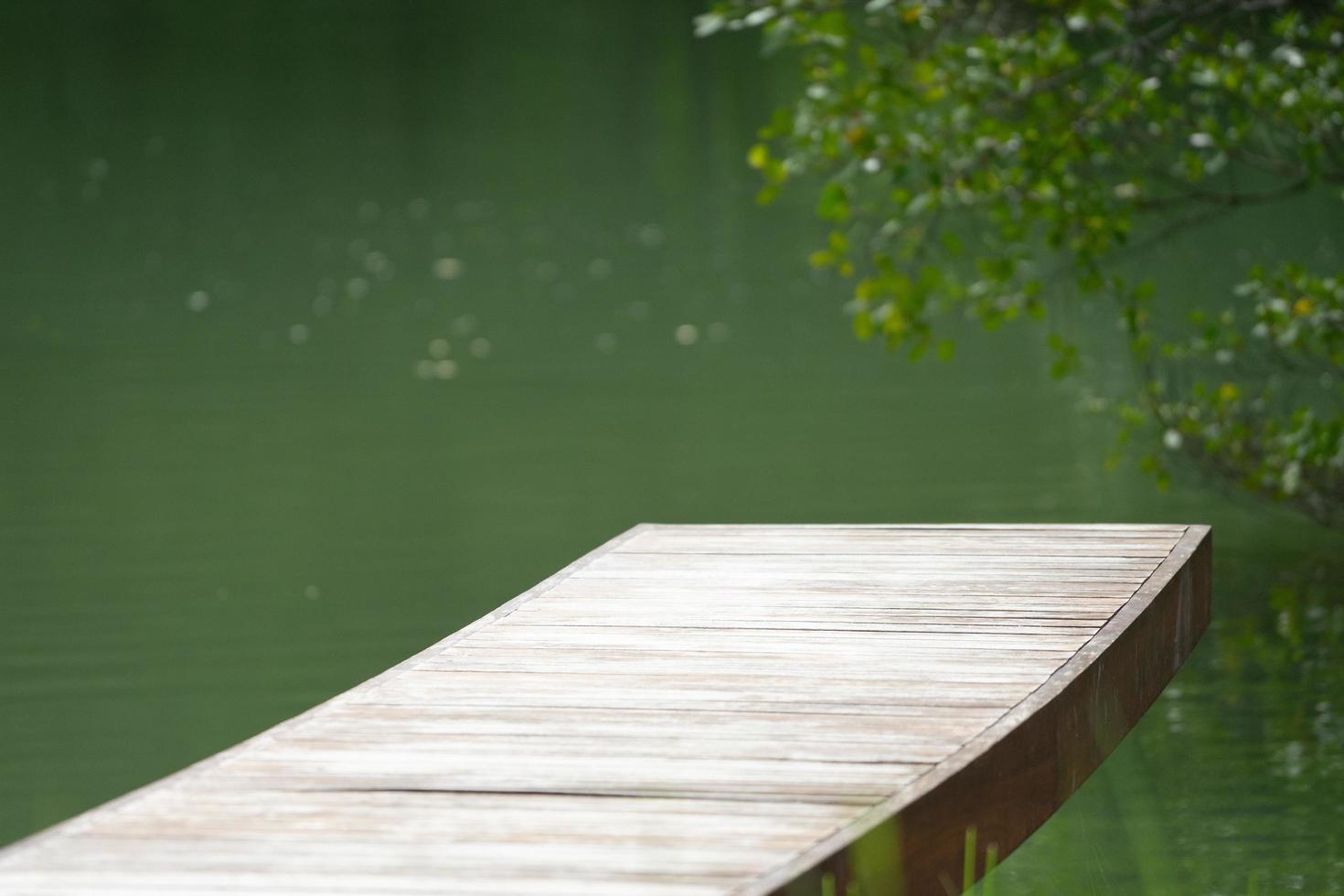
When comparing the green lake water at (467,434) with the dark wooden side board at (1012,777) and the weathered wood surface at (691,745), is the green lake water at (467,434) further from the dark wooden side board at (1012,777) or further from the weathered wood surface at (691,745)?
the weathered wood surface at (691,745)

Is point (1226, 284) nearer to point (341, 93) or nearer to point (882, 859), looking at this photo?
point (882, 859)

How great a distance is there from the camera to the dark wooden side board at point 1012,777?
2939 mm

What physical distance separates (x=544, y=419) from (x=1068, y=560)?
8.20m

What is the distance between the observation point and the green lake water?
6945mm

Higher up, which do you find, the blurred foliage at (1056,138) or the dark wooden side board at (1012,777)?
the blurred foliage at (1056,138)

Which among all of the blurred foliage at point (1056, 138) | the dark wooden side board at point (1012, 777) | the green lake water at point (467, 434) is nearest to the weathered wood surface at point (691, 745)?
the dark wooden side board at point (1012, 777)

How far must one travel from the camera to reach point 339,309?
18953 millimetres

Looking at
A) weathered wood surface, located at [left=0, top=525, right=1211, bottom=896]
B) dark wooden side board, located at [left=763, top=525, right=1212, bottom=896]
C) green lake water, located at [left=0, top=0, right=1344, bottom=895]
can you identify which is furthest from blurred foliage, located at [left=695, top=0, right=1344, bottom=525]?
dark wooden side board, located at [left=763, top=525, right=1212, bottom=896]

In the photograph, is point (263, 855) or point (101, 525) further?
point (101, 525)

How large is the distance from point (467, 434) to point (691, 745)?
9503 millimetres

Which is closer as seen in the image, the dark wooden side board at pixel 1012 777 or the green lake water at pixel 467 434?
the dark wooden side board at pixel 1012 777

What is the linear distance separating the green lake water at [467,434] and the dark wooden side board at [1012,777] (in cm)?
66

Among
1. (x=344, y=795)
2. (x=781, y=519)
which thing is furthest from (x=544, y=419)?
(x=344, y=795)

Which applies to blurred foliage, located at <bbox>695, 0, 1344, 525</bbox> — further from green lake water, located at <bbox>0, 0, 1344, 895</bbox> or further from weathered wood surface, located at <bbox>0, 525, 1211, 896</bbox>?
weathered wood surface, located at <bbox>0, 525, 1211, 896</bbox>
